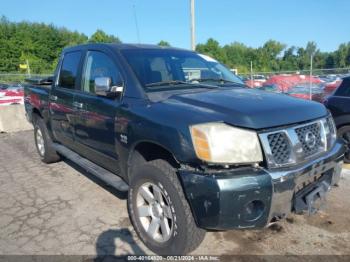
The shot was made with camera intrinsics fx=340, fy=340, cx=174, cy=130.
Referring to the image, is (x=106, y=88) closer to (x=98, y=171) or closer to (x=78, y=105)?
(x=78, y=105)

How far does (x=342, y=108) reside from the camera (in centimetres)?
568

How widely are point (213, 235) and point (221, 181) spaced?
4.00ft

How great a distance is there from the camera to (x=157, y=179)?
2949mm

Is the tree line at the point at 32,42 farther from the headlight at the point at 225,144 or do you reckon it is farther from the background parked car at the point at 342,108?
the headlight at the point at 225,144

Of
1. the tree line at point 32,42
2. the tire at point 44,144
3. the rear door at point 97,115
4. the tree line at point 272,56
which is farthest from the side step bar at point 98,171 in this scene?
the tree line at point 272,56

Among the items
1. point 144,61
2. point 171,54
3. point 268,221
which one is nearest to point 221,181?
point 268,221

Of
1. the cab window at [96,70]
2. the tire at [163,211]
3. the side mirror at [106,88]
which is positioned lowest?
the tire at [163,211]

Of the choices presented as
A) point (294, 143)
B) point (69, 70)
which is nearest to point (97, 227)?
point (294, 143)

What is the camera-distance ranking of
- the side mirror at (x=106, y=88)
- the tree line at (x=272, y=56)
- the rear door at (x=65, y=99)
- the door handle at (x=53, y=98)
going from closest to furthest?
1. the side mirror at (x=106, y=88)
2. the rear door at (x=65, y=99)
3. the door handle at (x=53, y=98)
4. the tree line at (x=272, y=56)

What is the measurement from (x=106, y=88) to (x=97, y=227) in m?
1.52

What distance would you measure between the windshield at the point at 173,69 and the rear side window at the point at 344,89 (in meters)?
2.43

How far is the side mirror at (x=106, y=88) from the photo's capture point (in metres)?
3.45

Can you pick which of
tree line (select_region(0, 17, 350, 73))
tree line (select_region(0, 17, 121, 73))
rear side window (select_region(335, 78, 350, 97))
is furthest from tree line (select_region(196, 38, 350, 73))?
rear side window (select_region(335, 78, 350, 97))

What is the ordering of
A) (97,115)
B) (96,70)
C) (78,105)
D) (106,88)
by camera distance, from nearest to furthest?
(106,88) < (97,115) < (96,70) < (78,105)
